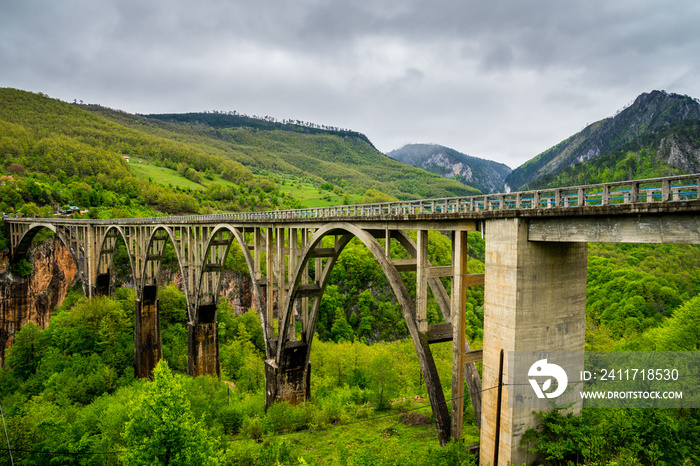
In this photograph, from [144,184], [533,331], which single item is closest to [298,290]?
[533,331]

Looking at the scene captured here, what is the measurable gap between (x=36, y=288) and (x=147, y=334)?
22.1 m

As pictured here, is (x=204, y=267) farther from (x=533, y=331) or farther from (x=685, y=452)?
(x=685, y=452)

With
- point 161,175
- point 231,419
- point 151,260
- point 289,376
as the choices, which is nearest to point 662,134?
point 289,376

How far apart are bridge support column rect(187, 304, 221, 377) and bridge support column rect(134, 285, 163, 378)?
7431mm

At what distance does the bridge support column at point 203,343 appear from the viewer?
3541 centimetres

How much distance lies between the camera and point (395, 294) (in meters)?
15.3

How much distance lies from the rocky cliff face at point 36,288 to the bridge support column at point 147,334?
19.8 m

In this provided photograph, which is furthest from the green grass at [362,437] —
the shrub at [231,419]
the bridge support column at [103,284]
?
the bridge support column at [103,284]

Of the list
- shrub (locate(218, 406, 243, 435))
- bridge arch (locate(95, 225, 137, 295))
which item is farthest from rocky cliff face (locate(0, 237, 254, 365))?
shrub (locate(218, 406, 243, 435))

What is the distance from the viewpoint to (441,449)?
1284cm

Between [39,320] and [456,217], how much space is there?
195 ft

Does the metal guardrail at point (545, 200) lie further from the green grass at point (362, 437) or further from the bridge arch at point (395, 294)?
the green grass at point (362, 437)

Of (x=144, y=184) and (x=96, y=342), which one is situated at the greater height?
(x=144, y=184)

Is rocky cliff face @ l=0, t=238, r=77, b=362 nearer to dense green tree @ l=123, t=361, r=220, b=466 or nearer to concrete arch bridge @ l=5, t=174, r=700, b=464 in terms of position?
concrete arch bridge @ l=5, t=174, r=700, b=464
